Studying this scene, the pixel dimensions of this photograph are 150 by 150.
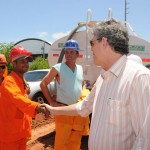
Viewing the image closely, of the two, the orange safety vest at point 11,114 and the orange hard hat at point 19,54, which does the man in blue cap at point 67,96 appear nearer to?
the orange safety vest at point 11,114

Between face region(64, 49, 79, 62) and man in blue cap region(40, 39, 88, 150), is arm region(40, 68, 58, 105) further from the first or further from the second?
face region(64, 49, 79, 62)

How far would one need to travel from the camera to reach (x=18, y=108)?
358cm

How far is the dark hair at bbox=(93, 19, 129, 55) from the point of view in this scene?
7.25 ft

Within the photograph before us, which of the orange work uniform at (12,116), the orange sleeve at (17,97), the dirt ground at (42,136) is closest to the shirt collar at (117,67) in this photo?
the orange sleeve at (17,97)

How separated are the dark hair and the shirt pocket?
1.23ft

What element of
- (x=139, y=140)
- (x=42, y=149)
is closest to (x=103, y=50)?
(x=139, y=140)

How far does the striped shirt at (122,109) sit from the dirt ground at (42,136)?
398 centimetres

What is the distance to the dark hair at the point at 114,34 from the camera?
2.21 metres

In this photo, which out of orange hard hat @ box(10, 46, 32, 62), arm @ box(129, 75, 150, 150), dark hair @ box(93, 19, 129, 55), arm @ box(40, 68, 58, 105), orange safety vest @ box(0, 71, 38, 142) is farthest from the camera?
arm @ box(40, 68, 58, 105)

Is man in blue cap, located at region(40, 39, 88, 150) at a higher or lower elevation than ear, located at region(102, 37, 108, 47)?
lower

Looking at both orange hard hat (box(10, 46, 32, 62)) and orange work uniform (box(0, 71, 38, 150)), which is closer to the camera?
orange work uniform (box(0, 71, 38, 150))

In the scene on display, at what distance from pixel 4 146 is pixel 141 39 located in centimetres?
406

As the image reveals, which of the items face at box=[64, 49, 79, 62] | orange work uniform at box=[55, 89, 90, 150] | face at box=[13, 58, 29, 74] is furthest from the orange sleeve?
face at box=[64, 49, 79, 62]

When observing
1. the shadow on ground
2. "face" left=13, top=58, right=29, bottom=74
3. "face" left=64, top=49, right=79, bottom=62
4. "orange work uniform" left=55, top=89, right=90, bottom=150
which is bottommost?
the shadow on ground
